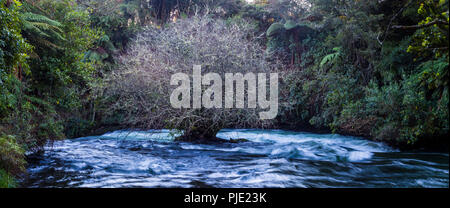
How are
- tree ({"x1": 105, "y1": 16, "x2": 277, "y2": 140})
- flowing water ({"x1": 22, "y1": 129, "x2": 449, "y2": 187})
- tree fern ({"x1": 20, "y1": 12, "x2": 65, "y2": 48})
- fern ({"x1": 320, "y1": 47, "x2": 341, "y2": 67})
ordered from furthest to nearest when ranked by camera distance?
fern ({"x1": 320, "y1": 47, "x2": 341, "y2": 67})
tree ({"x1": 105, "y1": 16, "x2": 277, "y2": 140})
tree fern ({"x1": 20, "y1": 12, "x2": 65, "y2": 48})
flowing water ({"x1": 22, "y1": 129, "x2": 449, "y2": 187})

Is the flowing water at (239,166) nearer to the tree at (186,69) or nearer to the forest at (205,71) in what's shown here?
the forest at (205,71)

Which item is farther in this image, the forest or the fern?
the fern

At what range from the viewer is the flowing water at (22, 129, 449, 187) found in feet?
17.5

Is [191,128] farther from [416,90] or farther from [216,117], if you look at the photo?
[416,90]

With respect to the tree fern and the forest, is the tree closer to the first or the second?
the forest

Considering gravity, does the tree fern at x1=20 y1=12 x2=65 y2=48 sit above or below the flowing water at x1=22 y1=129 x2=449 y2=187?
above

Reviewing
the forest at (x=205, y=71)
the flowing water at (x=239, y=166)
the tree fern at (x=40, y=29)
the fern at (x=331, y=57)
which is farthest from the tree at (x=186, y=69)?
the fern at (x=331, y=57)

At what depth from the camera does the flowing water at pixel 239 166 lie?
17.5 feet

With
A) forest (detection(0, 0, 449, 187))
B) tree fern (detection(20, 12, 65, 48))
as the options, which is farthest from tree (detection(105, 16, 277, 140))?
tree fern (detection(20, 12, 65, 48))

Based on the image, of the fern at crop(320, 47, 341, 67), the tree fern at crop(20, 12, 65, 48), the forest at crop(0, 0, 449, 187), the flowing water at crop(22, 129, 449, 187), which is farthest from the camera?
the fern at crop(320, 47, 341, 67)

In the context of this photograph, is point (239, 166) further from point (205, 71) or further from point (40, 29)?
point (40, 29)

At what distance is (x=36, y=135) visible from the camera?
730 centimetres
